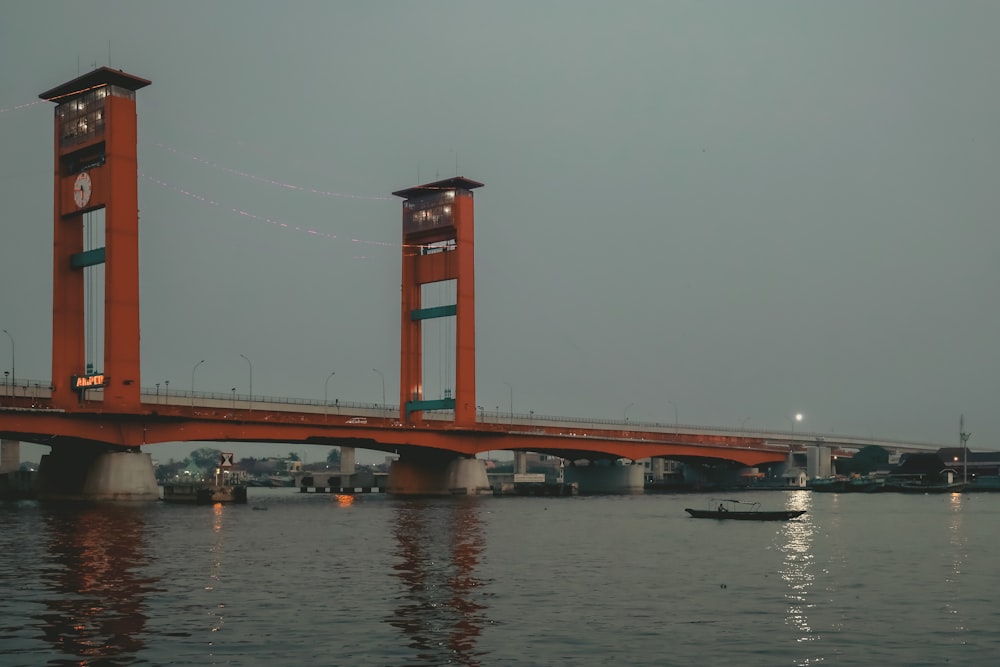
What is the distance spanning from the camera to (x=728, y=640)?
30391 mm

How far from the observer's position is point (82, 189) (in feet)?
352

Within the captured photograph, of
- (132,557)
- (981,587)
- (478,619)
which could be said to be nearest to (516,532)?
(132,557)

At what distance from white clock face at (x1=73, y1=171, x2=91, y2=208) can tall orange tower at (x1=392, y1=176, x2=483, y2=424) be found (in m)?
45.3

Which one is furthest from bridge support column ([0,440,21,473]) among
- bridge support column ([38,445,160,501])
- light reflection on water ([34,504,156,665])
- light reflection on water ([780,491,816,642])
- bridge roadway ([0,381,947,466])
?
light reflection on water ([780,491,816,642])

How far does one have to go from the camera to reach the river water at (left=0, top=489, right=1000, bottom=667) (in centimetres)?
2862

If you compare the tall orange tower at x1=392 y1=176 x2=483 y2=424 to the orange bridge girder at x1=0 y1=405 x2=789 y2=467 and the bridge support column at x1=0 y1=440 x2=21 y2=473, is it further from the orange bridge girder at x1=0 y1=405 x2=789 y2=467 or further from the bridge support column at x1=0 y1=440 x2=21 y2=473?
the bridge support column at x1=0 y1=440 x2=21 y2=473

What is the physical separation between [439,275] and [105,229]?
4741cm

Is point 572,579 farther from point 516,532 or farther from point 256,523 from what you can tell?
point 256,523

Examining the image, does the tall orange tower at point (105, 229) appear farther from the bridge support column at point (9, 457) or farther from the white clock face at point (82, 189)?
the bridge support column at point (9, 457)

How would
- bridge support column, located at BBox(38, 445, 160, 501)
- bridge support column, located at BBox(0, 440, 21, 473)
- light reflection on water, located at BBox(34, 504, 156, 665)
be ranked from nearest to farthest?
light reflection on water, located at BBox(34, 504, 156, 665) → bridge support column, located at BBox(38, 445, 160, 501) → bridge support column, located at BBox(0, 440, 21, 473)

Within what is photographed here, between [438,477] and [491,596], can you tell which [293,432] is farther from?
[491,596]

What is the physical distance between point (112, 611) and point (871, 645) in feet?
68.8

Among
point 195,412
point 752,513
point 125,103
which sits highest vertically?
point 125,103

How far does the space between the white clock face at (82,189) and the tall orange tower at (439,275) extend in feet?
149
